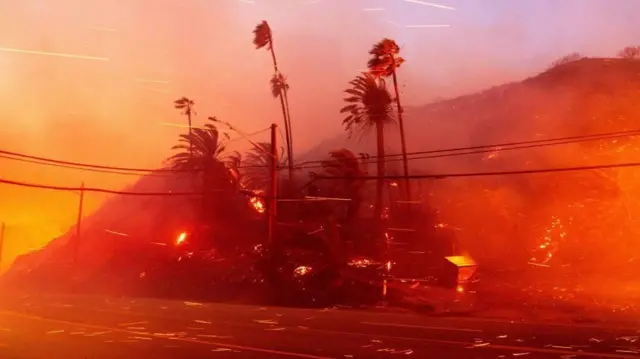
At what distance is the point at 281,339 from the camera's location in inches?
545

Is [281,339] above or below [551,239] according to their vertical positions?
below

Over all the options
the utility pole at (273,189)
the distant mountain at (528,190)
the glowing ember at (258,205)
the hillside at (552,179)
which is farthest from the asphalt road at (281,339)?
the glowing ember at (258,205)

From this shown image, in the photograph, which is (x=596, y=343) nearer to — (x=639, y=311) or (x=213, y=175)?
(x=639, y=311)

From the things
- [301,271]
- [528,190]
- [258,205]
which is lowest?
[301,271]

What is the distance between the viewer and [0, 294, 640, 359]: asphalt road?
11.5 metres

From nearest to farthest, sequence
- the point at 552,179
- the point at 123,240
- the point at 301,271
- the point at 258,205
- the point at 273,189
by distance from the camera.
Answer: the point at 273,189, the point at 301,271, the point at 258,205, the point at 552,179, the point at 123,240

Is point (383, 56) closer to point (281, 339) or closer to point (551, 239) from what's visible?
point (551, 239)

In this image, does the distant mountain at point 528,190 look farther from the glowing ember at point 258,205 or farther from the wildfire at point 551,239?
the glowing ember at point 258,205

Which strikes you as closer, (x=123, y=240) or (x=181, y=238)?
(x=181, y=238)

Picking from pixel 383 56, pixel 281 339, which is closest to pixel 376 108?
pixel 383 56

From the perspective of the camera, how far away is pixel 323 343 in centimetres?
1296

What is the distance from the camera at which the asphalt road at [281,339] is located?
37.7ft

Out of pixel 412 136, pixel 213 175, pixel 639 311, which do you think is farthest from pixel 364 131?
pixel 412 136

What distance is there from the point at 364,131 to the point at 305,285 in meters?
17.9
